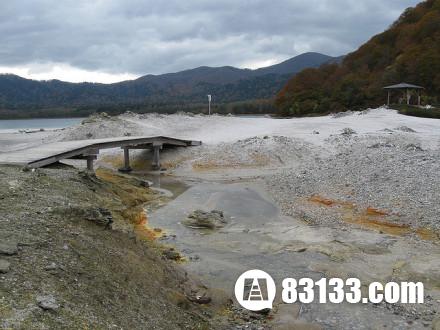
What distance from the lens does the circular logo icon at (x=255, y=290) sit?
734cm

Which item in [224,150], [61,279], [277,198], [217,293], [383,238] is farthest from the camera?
[224,150]

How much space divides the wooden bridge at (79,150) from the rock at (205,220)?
4826mm

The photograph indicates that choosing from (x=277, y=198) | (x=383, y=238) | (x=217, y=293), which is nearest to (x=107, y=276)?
(x=217, y=293)

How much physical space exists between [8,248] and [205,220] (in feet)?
22.6

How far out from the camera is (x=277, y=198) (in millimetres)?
15898

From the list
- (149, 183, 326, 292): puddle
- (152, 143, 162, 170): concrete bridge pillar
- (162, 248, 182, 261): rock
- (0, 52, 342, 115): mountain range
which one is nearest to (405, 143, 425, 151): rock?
(149, 183, 326, 292): puddle

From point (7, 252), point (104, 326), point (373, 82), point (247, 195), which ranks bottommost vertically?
point (247, 195)

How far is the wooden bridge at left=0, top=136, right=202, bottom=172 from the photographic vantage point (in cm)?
1425

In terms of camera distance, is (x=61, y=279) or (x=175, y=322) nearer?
(x=61, y=279)

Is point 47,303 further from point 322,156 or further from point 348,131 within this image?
point 348,131

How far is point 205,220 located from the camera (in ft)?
40.7

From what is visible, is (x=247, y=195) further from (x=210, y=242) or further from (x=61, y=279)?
(x=61, y=279)

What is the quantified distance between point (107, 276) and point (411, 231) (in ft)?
25.9

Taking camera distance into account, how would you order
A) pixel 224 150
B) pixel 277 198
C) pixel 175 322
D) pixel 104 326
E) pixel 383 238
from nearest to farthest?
pixel 104 326
pixel 175 322
pixel 383 238
pixel 277 198
pixel 224 150
